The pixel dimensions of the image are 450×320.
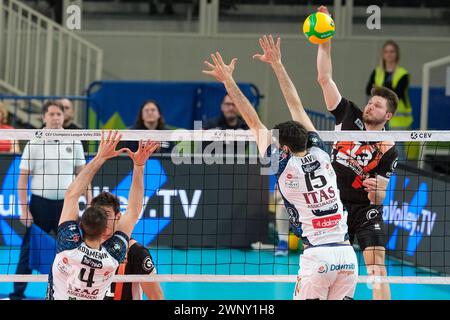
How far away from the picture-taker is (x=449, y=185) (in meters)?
11.3

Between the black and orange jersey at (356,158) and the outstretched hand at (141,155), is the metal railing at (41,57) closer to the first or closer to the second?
the black and orange jersey at (356,158)

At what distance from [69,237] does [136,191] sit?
2.57 feet

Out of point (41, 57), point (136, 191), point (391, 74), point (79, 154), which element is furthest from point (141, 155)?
point (41, 57)

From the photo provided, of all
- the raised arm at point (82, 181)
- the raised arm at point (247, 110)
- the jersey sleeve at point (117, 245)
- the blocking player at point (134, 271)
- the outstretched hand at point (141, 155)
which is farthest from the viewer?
the blocking player at point (134, 271)

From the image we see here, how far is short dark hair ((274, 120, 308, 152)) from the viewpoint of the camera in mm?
6984

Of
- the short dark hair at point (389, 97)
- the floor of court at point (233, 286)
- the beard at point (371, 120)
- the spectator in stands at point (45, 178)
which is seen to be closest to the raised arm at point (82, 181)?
the beard at point (371, 120)

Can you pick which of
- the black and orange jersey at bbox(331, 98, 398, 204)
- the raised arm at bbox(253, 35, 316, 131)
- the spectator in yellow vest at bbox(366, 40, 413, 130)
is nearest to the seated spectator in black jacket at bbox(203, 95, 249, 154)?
the spectator in yellow vest at bbox(366, 40, 413, 130)

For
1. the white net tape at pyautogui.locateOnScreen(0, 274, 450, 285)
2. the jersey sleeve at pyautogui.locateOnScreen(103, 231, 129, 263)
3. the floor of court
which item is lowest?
the floor of court

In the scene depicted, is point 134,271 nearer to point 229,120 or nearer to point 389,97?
point 389,97

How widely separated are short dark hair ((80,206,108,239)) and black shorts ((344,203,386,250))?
282cm

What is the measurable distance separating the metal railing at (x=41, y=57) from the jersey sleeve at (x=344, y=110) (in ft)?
25.6

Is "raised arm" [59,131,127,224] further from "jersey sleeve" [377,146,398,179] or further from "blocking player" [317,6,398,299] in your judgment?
"jersey sleeve" [377,146,398,179]

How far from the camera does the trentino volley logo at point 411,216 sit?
11266 millimetres
